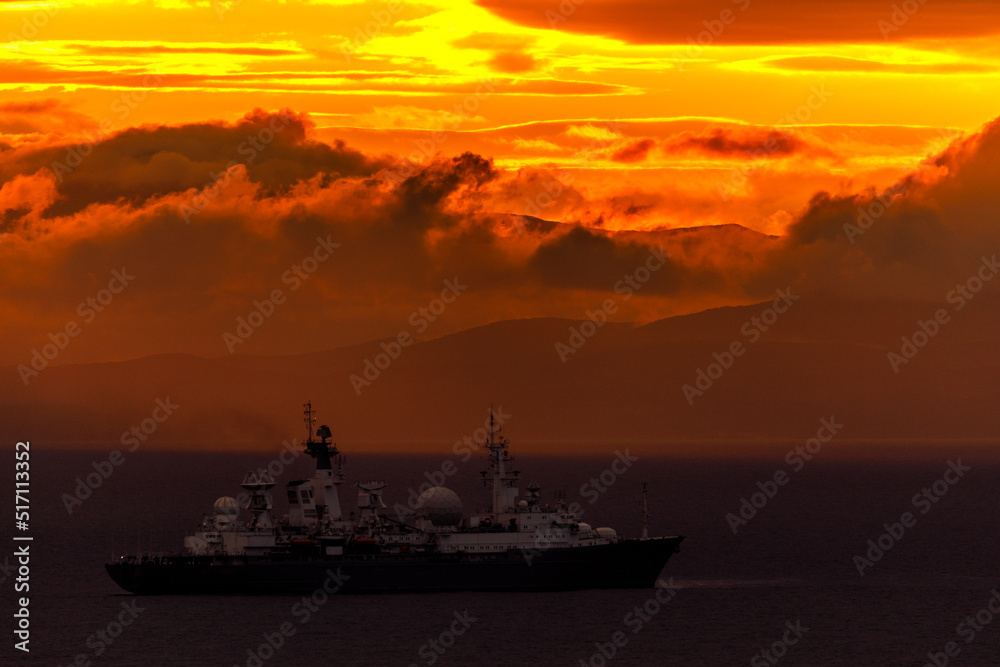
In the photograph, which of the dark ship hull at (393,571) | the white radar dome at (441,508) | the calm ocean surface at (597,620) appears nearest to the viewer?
the calm ocean surface at (597,620)

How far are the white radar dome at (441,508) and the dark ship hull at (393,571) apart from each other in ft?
8.16

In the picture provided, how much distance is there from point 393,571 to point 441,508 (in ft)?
16.9

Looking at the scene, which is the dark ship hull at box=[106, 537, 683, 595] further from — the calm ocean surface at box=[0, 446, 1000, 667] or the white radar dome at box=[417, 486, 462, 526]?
the white radar dome at box=[417, 486, 462, 526]

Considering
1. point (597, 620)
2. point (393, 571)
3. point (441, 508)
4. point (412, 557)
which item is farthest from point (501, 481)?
point (597, 620)

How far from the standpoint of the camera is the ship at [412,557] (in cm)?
10669

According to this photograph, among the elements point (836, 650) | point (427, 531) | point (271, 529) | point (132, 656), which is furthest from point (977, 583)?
point (132, 656)

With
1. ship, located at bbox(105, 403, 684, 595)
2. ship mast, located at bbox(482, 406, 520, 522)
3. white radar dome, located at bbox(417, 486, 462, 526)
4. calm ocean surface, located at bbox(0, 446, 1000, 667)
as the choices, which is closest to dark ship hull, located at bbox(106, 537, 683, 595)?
ship, located at bbox(105, 403, 684, 595)

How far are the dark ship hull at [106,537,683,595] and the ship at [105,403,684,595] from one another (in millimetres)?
65

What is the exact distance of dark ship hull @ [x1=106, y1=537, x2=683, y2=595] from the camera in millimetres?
106500

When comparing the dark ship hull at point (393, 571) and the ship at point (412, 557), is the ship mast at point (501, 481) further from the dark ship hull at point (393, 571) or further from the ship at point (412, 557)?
the dark ship hull at point (393, 571)

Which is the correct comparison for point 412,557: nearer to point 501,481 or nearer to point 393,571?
point 393,571

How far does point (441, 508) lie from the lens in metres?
109

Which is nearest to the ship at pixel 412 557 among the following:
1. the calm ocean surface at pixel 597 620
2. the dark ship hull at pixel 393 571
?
the dark ship hull at pixel 393 571

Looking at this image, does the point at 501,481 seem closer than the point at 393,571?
No
